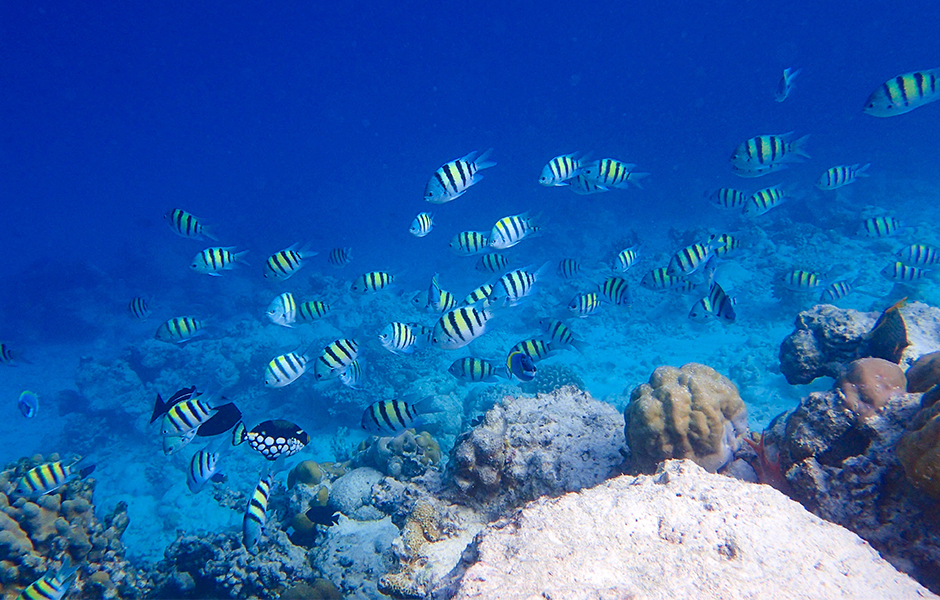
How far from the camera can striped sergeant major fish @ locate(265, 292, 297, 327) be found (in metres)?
5.68

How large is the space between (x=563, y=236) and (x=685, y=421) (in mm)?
24544

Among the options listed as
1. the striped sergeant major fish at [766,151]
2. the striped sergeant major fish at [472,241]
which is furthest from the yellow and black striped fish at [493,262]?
the striped sergeant major fish at [766,151]

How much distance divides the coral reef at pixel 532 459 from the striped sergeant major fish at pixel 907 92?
5060 millimetres

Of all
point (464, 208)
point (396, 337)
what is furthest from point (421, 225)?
point (464, 208)

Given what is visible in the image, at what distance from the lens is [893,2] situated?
62.7 m

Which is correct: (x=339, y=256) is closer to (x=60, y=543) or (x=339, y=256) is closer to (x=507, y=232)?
(x=507, y=232)

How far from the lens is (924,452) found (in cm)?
179

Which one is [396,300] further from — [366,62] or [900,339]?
[366,62]

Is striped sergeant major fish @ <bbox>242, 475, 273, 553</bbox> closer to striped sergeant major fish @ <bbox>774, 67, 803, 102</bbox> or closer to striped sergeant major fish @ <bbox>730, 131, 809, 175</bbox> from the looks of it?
striped sergeant major fish @ <bbox>730, 131, 809, 175</bbox>

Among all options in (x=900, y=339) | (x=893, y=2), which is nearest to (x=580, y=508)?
(x=900, y=339)

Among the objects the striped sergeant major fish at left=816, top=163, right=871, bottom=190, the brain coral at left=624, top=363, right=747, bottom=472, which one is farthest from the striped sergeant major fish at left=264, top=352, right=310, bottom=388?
the striped sergeant major fish at left=816, top=163, right=871, bottom=190

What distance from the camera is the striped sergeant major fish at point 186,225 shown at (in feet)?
20.1

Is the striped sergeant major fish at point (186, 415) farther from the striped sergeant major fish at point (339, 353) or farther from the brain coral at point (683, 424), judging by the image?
the brain coral at point (683, 424)

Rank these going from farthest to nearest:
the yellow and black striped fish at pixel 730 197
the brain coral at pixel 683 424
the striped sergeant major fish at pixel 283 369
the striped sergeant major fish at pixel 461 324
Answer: the yellow and black striped fish at pixel 730 197 → the striped sergeant major fish at pixel 283 369 → the striped sergeant major fish at pixel 461 324 → the brain coral at pixel 683 424
